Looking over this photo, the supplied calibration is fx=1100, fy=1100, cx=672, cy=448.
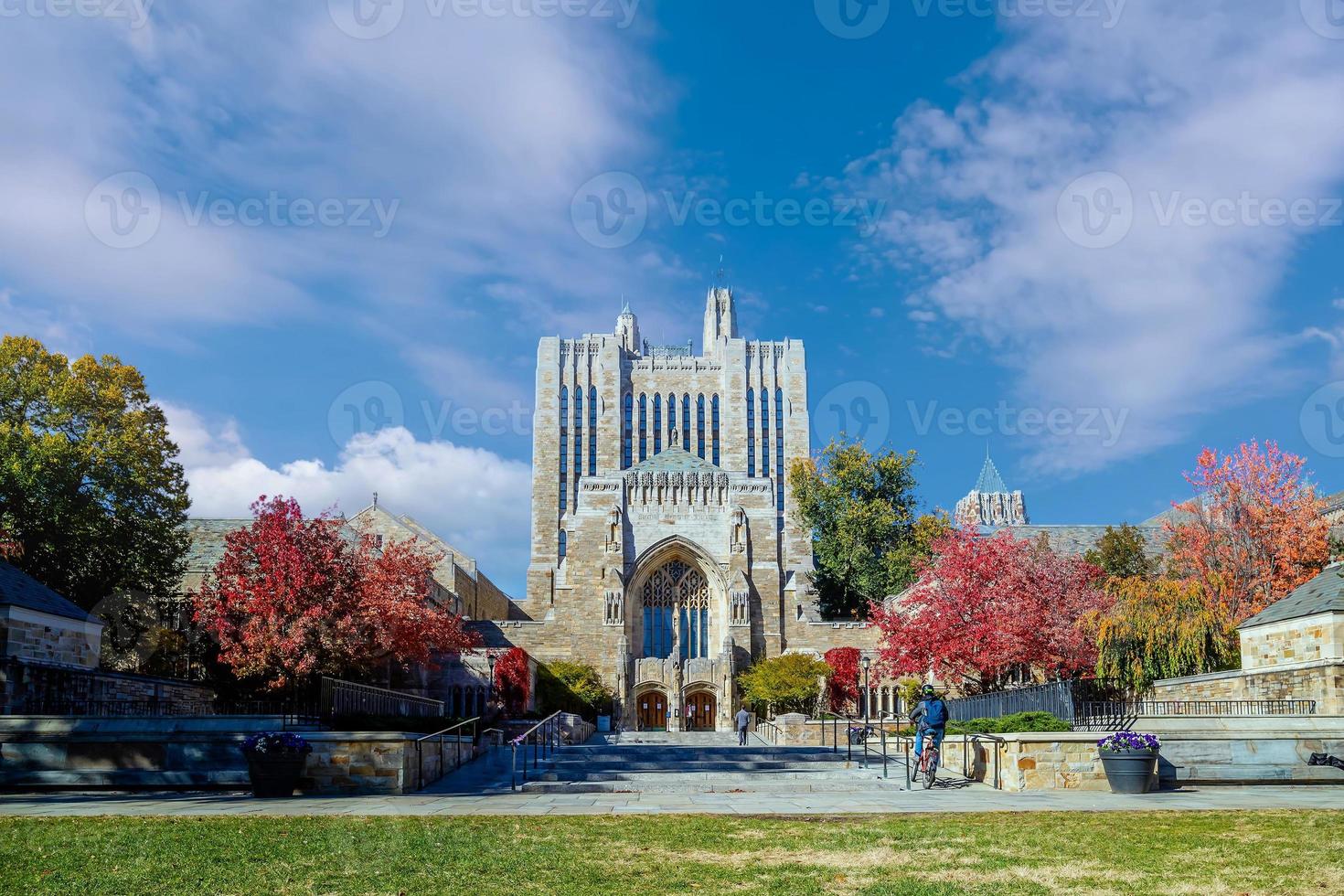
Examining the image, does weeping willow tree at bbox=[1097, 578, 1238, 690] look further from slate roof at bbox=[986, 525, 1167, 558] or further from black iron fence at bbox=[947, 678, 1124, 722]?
slate roof at bbox=[986, 525, 1167, 558]

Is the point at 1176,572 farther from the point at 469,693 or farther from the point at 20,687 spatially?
the point at 20,687

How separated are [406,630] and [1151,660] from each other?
824 inches

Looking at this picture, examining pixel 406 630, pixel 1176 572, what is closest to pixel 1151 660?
pixel 1176 572

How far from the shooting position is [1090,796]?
15047 mm

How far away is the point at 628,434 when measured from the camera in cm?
7912

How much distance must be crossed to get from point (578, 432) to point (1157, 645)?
5441 cm

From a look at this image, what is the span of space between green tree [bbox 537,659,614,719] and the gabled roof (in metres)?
9.87

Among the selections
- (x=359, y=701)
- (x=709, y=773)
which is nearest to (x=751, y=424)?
(x=359, y=701)

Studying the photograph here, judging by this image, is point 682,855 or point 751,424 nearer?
point 682,855

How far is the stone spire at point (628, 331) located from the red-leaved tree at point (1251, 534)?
176ft

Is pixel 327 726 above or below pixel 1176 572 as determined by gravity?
below

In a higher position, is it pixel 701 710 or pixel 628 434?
pixel 628 434

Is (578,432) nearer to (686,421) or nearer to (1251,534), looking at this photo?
(686,421)

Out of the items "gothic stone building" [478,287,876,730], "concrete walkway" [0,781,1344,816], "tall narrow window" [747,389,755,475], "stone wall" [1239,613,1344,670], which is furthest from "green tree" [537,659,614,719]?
"tall narrow window" [747,389,755,475]
